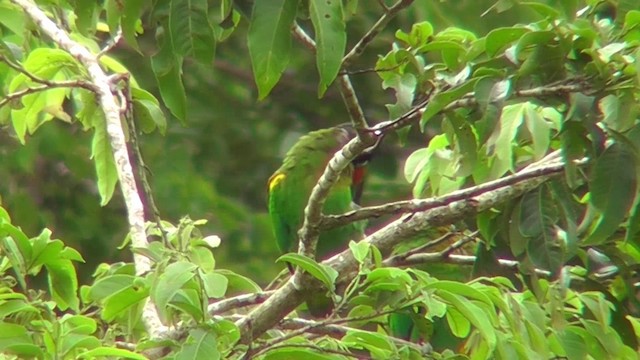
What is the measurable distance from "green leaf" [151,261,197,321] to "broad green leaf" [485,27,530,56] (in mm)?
377

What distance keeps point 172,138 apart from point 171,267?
2591 millimetres

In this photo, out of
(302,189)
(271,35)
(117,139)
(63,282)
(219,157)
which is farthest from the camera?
(219,157)

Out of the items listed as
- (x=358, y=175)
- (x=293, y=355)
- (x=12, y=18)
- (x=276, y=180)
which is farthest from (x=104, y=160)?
(x=276, y=180)

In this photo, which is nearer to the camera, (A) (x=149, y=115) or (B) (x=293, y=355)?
(B) (x=293, y=355)

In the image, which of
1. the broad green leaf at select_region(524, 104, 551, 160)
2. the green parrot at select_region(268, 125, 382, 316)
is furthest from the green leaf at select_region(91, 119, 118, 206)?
the green parrot at select_region(268, 125, 382, 316)

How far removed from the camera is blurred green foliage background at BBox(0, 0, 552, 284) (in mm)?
3449

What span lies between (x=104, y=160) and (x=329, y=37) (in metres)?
0.73

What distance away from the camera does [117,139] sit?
155 centimetres

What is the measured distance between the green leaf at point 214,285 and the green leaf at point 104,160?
0.51 meters

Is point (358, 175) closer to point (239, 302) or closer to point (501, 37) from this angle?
point (239, 302)

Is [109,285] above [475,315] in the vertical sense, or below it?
above

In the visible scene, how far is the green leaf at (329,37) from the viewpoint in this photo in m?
0.98

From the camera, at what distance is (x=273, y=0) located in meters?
0.97

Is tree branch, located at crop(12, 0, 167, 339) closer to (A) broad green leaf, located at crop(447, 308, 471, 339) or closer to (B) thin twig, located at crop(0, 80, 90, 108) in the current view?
(B) thin twig, located at crop(0, 80, 90, 108)
